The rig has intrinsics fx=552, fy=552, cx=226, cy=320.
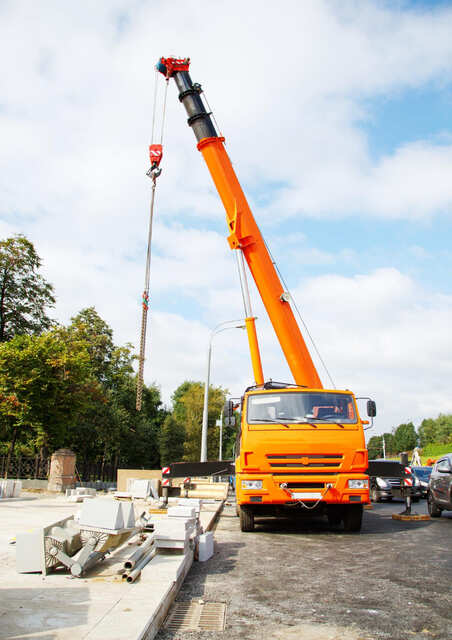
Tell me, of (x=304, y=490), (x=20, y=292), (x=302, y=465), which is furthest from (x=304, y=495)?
(x=20, y=292)

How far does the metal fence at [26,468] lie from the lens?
74.1ft

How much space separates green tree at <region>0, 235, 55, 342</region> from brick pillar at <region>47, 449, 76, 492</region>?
1220 cm

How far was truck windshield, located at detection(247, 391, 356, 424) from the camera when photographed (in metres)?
A: 9.88

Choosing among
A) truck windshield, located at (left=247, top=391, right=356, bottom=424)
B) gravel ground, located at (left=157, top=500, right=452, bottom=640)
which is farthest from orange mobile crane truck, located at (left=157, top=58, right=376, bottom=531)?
gravel ground, located at (left=157, top=500, right=452, bottom=640)

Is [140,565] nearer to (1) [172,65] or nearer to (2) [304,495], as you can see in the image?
(2) [304,495]

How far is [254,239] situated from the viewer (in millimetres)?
13352

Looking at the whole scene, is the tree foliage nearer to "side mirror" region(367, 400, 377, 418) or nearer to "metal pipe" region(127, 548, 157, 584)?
"side mirror" region(367, 400, 377, 418)

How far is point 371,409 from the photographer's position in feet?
34.3

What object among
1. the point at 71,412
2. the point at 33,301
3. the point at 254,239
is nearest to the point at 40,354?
the point at 71,412

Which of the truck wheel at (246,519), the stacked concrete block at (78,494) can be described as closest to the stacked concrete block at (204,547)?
the truck wheel at (246,519)

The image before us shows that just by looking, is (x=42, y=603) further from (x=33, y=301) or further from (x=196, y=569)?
(x=33, y=301)

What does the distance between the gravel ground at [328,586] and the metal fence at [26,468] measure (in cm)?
1557

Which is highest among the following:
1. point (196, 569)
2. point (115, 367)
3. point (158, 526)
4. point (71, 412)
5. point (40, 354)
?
point (115, 367)

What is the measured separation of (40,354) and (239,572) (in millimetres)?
17232
